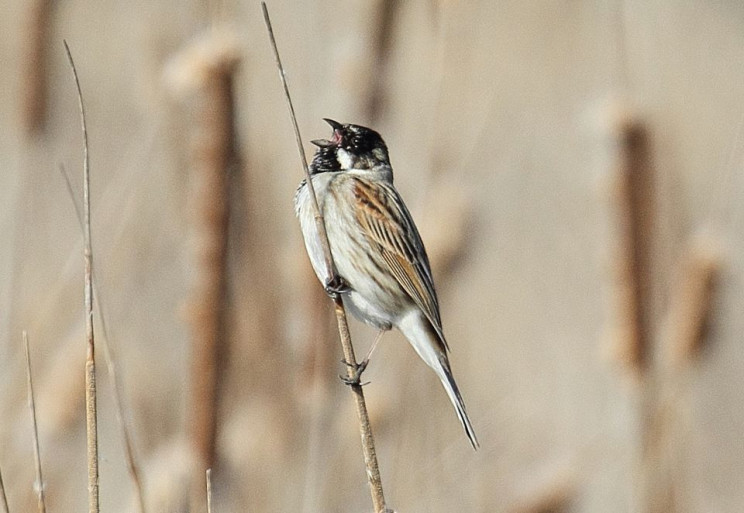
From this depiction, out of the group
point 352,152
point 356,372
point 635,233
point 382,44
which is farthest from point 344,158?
point 356,372

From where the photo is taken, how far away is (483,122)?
3168 millimetres

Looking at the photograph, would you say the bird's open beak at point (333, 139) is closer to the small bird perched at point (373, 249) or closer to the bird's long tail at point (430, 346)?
the small bird perched at point (373, 249)

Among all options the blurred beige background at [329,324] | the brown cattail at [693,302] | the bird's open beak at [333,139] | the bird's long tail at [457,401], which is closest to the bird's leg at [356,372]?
the blurred beige background at [329,324]

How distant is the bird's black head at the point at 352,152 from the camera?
305cm

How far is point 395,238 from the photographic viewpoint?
3053 mm

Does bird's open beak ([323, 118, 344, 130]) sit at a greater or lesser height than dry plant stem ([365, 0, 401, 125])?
lesser

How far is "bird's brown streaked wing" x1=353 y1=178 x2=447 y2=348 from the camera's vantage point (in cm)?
300

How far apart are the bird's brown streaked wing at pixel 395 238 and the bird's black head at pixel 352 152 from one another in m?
0.10

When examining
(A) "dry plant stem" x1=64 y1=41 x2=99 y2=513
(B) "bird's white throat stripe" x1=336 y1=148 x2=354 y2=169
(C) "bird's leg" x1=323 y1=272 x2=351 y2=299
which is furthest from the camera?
(B) "bird's white throat stripe" x1=336 y1=148 x2=354 y2=169

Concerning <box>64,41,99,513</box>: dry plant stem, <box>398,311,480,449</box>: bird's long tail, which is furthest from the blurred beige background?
<box>64,41,99,513</box>: dry plant stem

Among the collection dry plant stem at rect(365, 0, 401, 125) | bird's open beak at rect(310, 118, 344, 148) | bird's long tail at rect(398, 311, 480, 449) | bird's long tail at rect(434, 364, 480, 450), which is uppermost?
dry plant stem at rect(365, 0, 401, 125)

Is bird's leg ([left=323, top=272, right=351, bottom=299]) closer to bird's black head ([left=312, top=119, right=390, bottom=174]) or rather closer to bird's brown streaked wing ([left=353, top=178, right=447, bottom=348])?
bird's brown streaked wing ([left=353, top=178, right=447, bottom=348])

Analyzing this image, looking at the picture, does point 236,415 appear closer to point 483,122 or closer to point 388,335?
point 388,335

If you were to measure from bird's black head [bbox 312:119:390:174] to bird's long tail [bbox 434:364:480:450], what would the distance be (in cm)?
69
